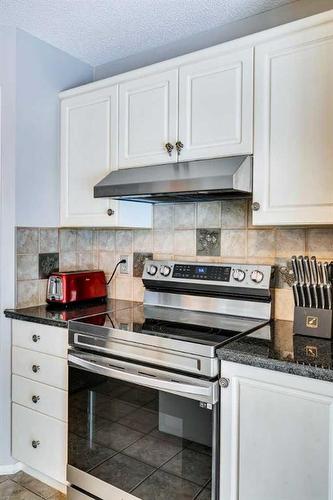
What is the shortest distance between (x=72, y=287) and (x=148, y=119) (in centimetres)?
103

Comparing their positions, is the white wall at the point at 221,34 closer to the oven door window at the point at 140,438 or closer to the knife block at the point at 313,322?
the knife block at the point at 313,322

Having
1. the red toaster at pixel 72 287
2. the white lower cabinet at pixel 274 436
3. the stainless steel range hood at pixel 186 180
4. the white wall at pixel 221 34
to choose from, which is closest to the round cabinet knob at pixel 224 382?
the white lower cabinet at pixel 274 436

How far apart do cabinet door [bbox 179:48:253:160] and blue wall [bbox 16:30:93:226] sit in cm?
89

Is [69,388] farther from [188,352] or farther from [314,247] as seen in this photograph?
[314,247]

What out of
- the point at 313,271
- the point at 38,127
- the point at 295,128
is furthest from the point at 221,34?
the point at 313,271

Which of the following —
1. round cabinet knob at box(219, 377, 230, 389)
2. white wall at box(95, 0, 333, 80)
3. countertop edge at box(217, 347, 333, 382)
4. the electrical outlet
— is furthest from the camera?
the electrical outlet

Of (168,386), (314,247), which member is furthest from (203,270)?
(168,386)

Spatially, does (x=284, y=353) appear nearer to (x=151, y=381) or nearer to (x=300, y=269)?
(x=300, y=269)

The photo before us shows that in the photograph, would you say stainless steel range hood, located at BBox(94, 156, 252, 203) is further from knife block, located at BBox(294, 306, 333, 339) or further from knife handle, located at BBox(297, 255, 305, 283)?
knife block, located at BBox(294, 306, 333, 339)

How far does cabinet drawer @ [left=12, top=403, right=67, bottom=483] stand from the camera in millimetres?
1916

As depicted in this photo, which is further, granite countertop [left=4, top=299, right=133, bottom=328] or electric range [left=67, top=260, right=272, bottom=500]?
granite countertop [left=4, top=299, right=133, bottom=328]

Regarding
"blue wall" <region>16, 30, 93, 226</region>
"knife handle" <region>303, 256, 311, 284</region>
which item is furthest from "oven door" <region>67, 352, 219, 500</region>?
"blue wall" <region>16, 30, 93, 226</region>

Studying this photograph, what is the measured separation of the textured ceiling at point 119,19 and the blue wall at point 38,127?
0.32ft

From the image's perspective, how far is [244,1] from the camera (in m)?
1.85
